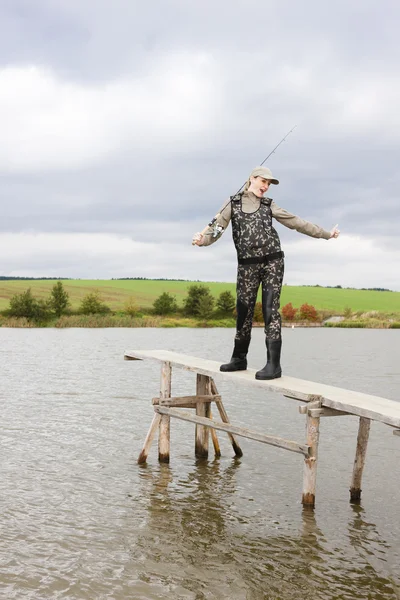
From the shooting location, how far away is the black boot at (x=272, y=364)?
380 inches

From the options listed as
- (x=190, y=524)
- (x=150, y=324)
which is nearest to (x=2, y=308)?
(x=150, y=324)

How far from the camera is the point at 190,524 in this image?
8961 mm

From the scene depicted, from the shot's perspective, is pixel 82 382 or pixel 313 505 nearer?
pixel 313 505

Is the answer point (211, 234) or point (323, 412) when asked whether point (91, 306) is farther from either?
point (323, 412)

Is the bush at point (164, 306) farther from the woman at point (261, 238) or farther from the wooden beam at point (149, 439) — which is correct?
the woman at point (261, 238)

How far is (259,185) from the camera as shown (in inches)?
387

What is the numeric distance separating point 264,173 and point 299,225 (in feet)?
2.85

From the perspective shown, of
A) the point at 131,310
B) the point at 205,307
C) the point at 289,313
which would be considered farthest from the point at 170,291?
the point at 131,310

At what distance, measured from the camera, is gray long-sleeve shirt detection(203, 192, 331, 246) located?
376 inches

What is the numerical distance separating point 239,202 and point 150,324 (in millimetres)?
70627

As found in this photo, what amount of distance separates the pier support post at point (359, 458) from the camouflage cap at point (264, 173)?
3497mm

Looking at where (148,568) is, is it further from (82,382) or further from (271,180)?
(82,382)

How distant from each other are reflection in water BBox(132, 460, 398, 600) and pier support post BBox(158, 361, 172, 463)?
1.71 metres

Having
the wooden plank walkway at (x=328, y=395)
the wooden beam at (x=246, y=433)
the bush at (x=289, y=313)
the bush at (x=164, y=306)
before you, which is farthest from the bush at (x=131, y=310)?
the wooden plank walkway at (x=328, y=395)
